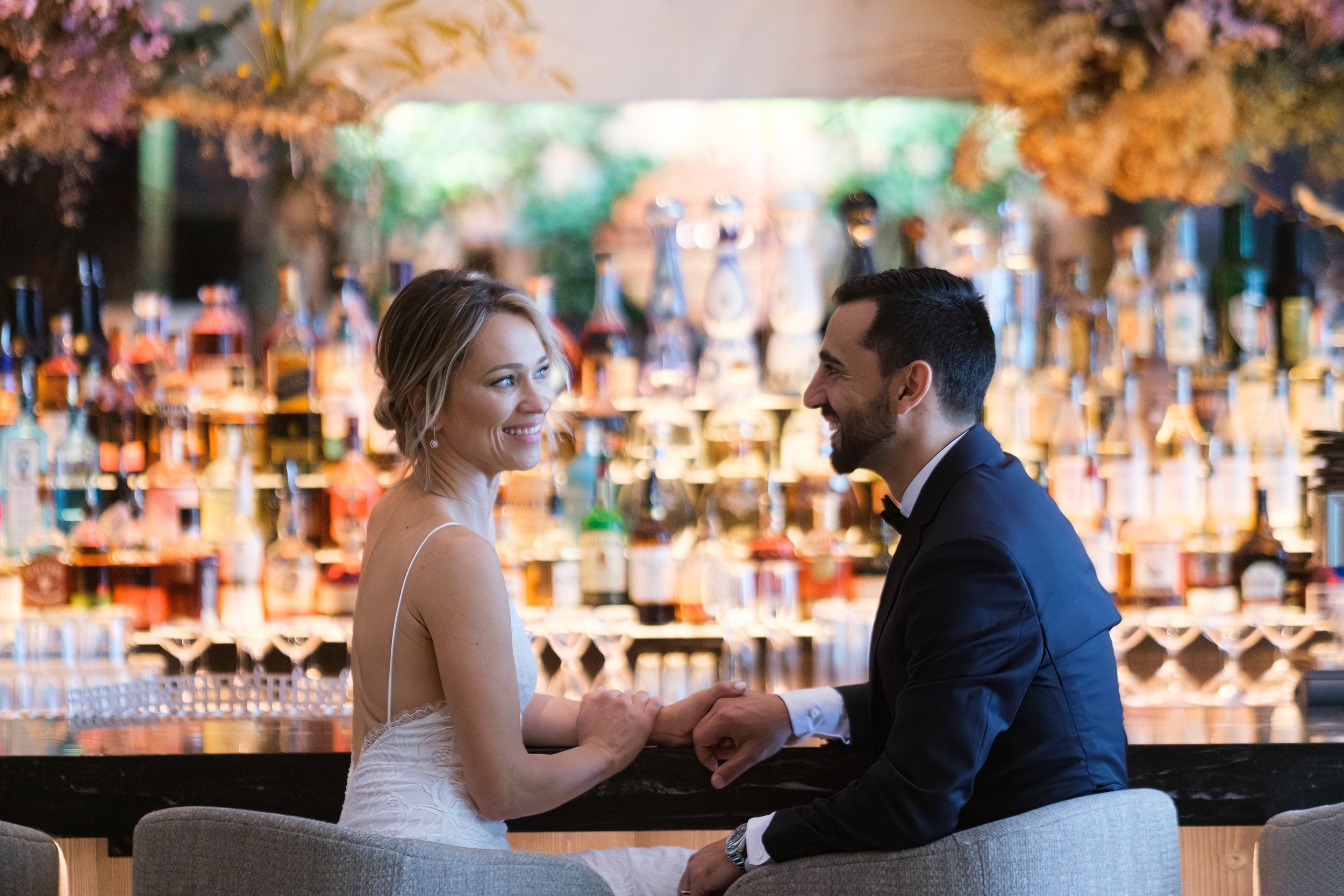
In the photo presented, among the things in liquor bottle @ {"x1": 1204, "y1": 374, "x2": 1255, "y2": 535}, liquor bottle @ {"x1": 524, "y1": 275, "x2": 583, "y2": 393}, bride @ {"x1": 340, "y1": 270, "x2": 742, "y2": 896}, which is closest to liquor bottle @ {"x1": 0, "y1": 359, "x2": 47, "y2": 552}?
liquor bottle @ {"x1": 524, "y1": 275, "x2": 583, "y2": 393}

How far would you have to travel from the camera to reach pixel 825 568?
276 centimetres

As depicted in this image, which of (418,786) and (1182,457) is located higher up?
(1182,457)

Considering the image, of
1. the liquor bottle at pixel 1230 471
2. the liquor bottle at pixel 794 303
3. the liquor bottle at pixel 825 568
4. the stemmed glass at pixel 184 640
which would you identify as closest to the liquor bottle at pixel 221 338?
the stemmed glass at pixel 184 640

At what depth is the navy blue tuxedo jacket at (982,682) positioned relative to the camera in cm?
123

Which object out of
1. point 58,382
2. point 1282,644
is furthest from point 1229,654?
point 58,382

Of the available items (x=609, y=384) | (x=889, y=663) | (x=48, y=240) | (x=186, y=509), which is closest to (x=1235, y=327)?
(x=609, y=384)

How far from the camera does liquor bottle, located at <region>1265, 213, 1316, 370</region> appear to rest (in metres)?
2.69

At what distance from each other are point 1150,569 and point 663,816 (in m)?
1.45

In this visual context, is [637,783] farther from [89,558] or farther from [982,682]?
[89,558]

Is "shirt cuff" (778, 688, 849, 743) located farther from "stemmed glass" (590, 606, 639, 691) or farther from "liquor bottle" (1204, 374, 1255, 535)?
"liquor bottle" (1204, 374, 1255, 535)

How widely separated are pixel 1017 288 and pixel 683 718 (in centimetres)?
159

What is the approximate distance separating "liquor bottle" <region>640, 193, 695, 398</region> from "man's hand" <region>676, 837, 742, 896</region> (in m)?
1.61

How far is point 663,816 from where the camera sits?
1.67m

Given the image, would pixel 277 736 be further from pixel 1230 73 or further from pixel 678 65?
A: pixel 1230 73
